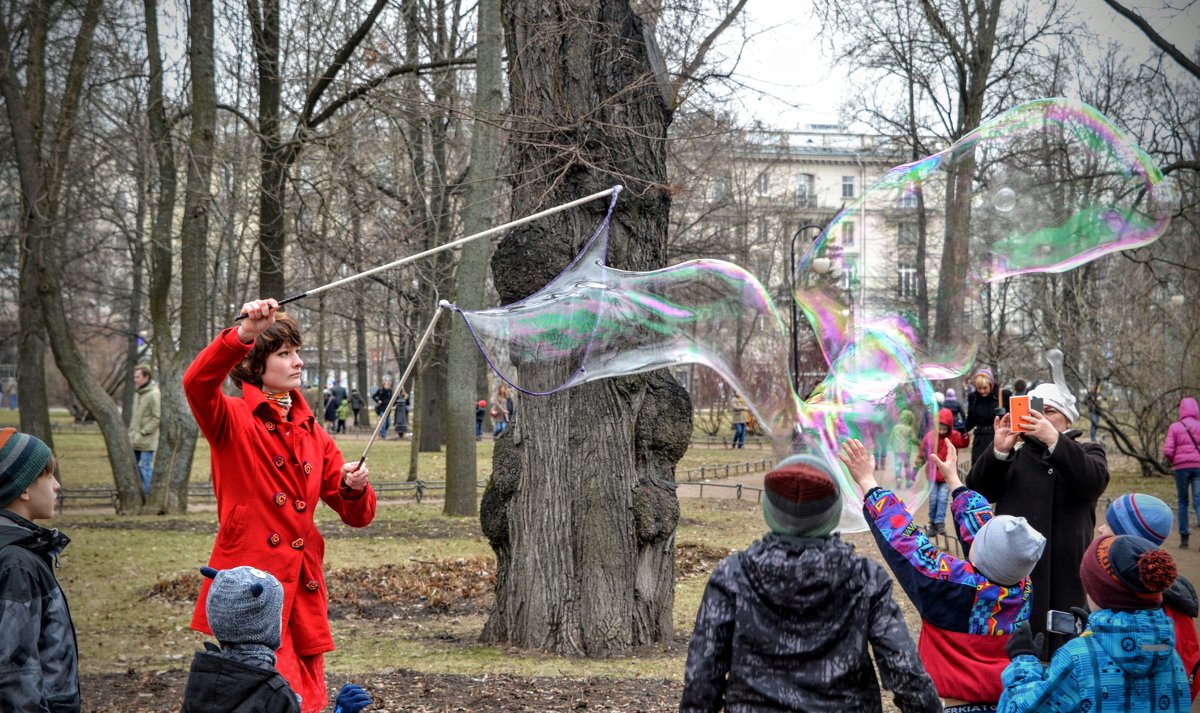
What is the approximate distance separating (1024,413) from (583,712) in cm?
291

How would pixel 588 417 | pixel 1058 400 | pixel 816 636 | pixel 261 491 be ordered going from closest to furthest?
pixel 816 636 < pixel 261 491 < pixel 1058 400 < pixel 588 417

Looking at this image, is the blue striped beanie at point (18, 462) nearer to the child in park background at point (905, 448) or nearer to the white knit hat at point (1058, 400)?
the child in park background at point (905, 448)

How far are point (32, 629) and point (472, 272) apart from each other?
11.6m

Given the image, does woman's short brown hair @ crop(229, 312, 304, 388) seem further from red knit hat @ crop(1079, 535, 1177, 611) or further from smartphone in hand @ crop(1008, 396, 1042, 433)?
smartphone in hand @ crop(1008, 396, 1042, 433)

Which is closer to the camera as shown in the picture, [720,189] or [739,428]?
[720,189]

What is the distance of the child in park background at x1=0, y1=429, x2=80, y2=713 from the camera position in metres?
3.51

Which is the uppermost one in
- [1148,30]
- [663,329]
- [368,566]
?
[1148,30]

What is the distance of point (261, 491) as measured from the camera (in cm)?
462

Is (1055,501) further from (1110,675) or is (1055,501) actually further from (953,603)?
(1110,675)

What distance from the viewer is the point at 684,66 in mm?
9016

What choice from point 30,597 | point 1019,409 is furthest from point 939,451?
point 30,597

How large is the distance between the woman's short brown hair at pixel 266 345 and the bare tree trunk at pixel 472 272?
773cm

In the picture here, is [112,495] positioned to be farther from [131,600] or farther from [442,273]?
[131,600]

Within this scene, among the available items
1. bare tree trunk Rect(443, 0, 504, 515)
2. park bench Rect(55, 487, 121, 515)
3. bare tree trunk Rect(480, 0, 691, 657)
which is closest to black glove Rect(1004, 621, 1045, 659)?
bare tree trunk Rect(480, 0, 691, 657)
